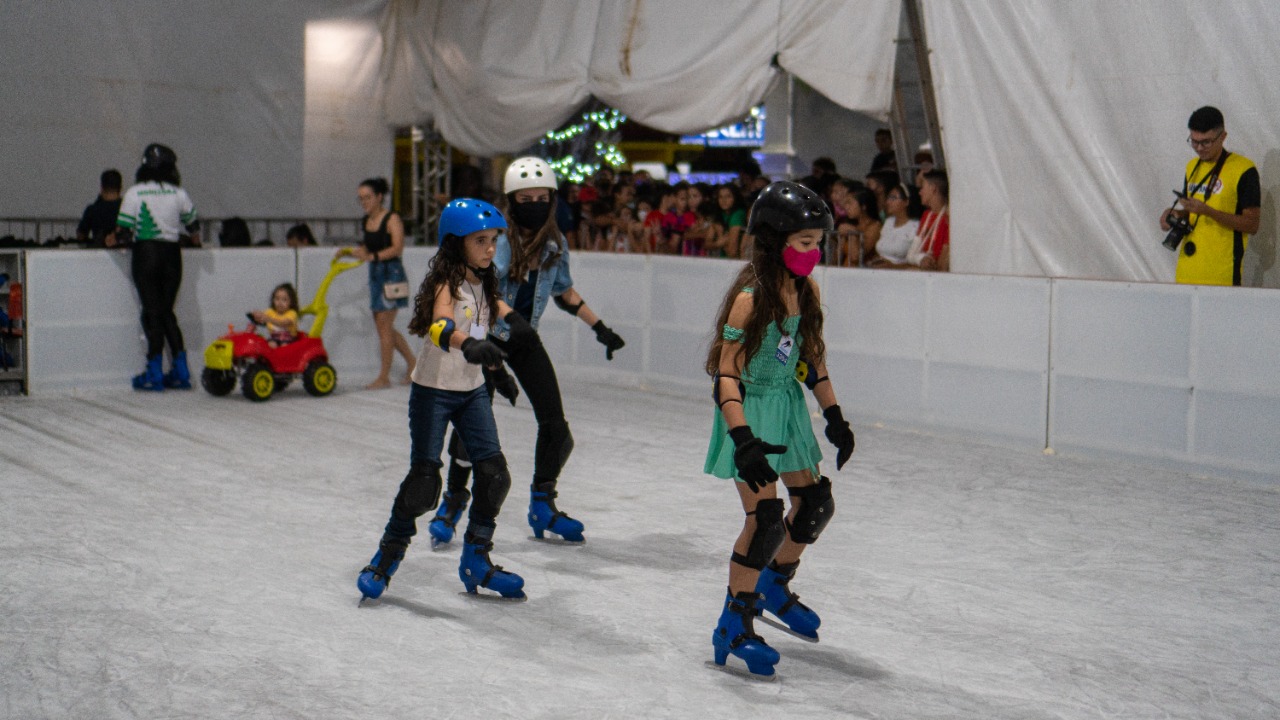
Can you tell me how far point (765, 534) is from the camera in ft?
14.0

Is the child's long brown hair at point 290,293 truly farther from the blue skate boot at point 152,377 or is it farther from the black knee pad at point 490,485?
the black knee pad at point 490,485

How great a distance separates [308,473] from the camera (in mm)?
7562

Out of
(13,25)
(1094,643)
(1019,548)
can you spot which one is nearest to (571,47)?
(13,25)

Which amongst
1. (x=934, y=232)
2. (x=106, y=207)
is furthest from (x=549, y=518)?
(x=106, y=207)

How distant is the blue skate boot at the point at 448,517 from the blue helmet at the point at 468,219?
1.32 metres

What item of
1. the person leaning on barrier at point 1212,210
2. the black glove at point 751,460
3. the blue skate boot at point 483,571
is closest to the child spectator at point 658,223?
the person leaning on barrier at point 1212,210

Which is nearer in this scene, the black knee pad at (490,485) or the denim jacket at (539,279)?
the black knee pad at (490,485)

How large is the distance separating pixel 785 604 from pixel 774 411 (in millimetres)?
737

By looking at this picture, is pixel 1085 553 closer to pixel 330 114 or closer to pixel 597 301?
pixel 597 301

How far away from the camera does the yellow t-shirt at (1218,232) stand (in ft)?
25.7

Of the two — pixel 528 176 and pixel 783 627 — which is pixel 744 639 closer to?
pixel 783 627

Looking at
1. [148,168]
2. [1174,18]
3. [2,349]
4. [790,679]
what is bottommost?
[790,679]

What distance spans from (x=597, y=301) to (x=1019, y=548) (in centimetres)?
600

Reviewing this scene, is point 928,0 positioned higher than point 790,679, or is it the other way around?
point 928,0
